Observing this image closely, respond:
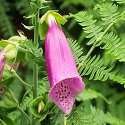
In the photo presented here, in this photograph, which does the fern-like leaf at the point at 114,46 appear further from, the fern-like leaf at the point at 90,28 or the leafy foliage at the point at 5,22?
the leafy foliage at the point at 5,22

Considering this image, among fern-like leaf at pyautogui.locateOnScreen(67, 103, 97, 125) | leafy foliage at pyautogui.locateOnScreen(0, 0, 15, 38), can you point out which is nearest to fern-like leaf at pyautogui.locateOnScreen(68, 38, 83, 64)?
fern-like leaf at pyautogui.locateOnScreen(67, 103, 97, 125)

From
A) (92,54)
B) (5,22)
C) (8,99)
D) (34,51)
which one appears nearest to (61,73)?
(34,51)

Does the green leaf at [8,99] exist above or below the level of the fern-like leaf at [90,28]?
below

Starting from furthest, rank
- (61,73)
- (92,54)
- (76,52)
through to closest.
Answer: (92,54) → (76,52) → (61,73)

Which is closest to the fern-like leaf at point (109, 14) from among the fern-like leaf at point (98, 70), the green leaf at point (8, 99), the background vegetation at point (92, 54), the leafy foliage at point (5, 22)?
the background vegetation at point (92, 54)

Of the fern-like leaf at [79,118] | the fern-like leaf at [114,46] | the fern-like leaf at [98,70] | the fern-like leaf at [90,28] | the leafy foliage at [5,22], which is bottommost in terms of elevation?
the leafy foliage at [5,22]

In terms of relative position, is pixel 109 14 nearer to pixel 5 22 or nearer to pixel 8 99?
pixel 8 99

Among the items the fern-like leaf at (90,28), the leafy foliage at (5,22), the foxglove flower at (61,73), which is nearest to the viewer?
the foxglove flower at (61,73)

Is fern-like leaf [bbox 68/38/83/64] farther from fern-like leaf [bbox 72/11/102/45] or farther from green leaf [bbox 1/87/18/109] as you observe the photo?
green leaf [bbox 1/87/18/109]
